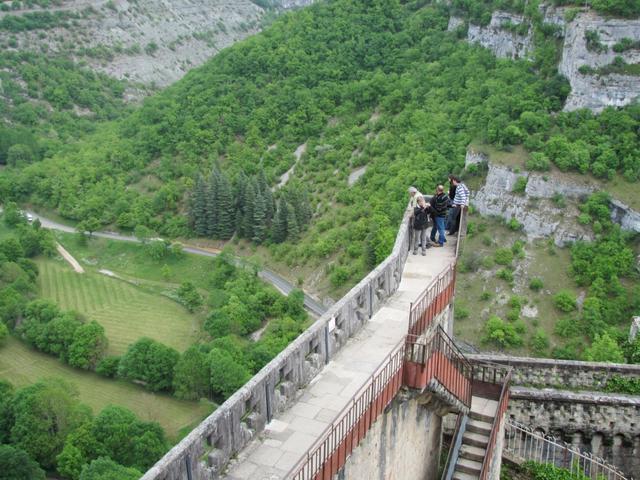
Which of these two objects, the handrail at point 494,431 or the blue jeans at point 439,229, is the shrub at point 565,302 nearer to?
the blue jeans at point 439,229

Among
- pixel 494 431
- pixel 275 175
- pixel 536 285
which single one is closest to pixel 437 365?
pixel 494 431

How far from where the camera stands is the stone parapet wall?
2198 cm

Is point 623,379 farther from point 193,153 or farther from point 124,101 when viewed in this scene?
point 124,101

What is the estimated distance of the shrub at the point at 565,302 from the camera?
43.1 m

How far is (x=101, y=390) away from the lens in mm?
50312

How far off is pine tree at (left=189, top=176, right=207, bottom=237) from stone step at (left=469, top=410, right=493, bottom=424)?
55862 mm

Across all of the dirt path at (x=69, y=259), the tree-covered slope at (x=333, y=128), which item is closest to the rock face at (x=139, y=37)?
the tree-covered slope at (x=333, y=128)

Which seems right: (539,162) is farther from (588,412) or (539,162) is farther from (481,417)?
(481,417)

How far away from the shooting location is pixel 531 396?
2152 centimetres

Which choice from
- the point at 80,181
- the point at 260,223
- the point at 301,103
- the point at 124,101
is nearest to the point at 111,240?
the point at 80,181

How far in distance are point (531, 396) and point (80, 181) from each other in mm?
72617

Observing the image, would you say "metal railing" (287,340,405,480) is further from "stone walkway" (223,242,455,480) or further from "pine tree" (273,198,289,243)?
"pine tree" (273,198,289,243)

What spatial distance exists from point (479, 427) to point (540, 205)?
35617mm

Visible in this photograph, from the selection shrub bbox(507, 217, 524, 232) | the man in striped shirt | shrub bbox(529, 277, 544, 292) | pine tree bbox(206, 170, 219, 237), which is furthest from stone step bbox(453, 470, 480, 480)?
pine tree bbox(206, 170, 219, 237)
